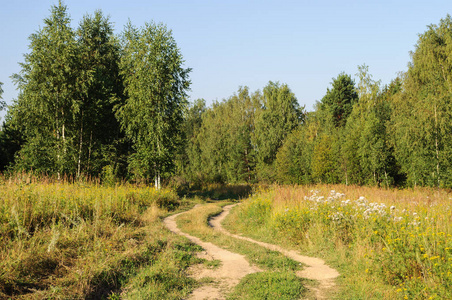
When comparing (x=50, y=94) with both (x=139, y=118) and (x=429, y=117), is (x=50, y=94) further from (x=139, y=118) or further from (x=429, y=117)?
(x=429, y=117)

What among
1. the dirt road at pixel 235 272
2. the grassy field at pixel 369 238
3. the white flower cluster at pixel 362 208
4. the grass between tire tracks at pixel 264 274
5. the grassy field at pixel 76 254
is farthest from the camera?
the white flower cluster at pixel 362 208

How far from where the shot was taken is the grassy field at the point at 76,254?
5793 millimetres

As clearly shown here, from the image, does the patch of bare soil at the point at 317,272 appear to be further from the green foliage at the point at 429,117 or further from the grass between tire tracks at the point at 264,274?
the green foliage at the point at 429,117

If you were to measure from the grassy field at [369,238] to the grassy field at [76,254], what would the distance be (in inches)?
136

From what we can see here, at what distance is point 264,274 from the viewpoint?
6961 mm

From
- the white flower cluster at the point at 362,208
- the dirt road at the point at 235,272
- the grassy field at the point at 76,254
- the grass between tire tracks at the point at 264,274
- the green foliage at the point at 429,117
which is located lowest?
the dirt road at the point at 235,272

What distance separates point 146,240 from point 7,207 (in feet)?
11.8

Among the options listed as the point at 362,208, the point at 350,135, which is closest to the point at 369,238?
the point at 362,208

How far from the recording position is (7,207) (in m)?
7.93

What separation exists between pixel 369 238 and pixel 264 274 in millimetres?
2709

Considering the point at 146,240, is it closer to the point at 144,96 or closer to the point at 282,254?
the point at 282,254

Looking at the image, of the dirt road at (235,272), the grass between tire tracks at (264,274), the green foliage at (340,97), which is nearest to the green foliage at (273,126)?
the green foliage at (340,97)

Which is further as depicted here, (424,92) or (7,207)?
(424,92)

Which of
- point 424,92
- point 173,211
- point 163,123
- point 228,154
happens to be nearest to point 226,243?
point 173,211
